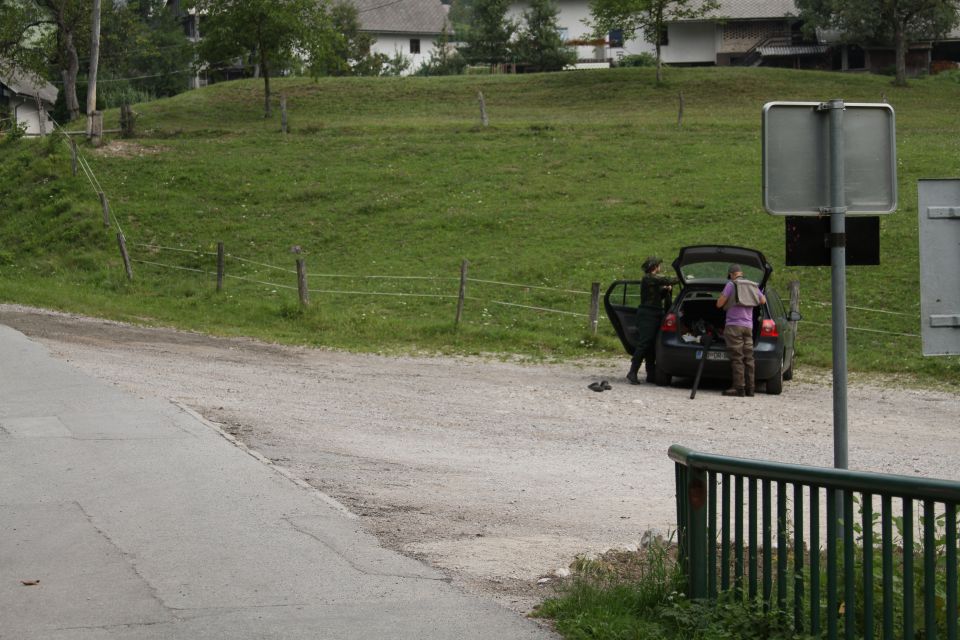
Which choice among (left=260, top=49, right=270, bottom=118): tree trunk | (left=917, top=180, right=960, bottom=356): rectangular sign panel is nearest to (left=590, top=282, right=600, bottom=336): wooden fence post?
(left=917, top=180, right=960, bottom=356): rectangular sign panel

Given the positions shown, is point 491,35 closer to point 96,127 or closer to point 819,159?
point 96,127

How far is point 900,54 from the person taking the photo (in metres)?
58.5

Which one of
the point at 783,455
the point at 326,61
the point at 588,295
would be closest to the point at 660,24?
the point at 326,61

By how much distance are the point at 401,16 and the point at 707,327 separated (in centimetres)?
7702

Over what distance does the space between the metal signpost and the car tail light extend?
954 cm

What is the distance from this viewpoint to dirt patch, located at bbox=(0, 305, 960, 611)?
26.5 ft

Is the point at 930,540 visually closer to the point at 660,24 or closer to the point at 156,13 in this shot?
the point at 660,24

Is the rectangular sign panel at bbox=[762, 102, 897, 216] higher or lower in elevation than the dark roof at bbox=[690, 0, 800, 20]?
lower

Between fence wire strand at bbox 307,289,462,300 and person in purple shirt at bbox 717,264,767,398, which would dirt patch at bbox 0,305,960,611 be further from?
fence wire strand at bbox 307,289,462,300

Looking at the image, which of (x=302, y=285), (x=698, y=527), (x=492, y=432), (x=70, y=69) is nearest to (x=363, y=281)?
(x=302, y=285)

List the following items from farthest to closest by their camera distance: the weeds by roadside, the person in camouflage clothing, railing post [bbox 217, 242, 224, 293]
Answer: railing post [bbox 217, 242, 224, 293] → the person in camouflage clothing → the weeds by roadside

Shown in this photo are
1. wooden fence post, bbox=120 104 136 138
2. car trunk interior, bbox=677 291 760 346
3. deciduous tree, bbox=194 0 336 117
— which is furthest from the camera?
deciduous tree, bbox=194 0 336 117

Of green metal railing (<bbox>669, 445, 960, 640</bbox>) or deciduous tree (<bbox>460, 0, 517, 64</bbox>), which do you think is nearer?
green metal railing (<bbox>669, 445, 960, 640</bbox>)

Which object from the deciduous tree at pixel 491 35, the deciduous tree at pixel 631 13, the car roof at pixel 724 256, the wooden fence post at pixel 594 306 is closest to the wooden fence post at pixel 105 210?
the wooden fence post at pixel 594 306
